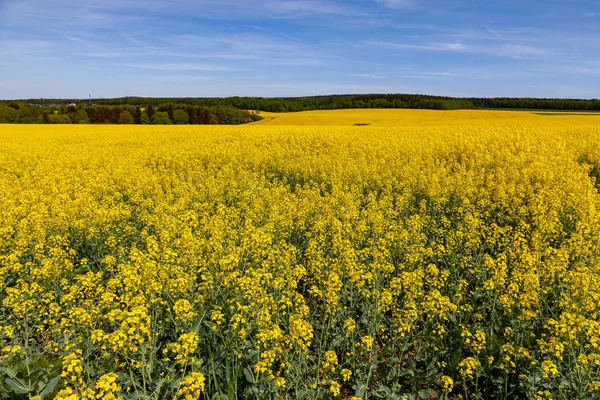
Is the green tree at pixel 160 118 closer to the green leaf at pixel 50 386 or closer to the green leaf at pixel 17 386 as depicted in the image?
the green leaf at pixel 17 386

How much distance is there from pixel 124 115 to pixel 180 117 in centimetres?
877

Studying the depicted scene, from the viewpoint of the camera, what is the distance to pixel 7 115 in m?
58.3

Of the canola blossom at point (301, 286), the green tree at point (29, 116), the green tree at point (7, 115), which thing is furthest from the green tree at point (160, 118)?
the canola blossom at point (301, 286)

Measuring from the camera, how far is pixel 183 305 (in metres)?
4.16

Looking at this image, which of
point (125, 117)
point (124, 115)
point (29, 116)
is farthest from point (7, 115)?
point (125, 117)

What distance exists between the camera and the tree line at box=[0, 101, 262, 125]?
192ft

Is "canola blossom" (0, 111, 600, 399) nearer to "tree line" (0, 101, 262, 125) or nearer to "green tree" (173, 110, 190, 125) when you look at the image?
"green tree" (173, 110, 190, 125)

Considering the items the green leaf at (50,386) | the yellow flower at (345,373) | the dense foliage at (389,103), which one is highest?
the dense foliage at (389,103)

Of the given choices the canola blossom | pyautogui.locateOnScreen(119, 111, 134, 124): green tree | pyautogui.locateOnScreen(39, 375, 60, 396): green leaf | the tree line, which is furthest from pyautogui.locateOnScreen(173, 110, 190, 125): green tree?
pyautogui.locateOnScreen(39, 375, 60, 396): green leaf

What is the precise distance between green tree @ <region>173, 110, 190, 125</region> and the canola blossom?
44769mm

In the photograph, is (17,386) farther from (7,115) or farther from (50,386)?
(7,115)

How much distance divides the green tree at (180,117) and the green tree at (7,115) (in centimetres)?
2536

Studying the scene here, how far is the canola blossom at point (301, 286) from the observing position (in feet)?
12.6

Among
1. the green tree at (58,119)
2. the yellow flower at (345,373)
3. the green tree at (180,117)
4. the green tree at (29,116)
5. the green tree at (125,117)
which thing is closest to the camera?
the yellow flower at (345,373)
